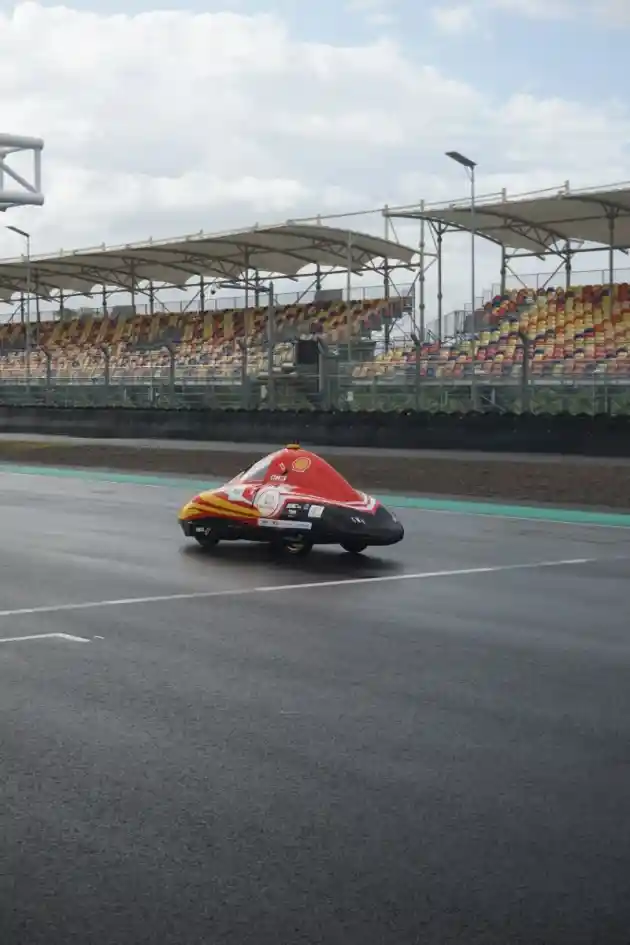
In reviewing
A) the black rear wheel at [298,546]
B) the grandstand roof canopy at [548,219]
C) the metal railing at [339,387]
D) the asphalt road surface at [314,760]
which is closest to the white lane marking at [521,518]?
the black rear wheel at [298,546]

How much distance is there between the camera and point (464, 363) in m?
28.7

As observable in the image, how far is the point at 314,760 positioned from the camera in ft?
19.3

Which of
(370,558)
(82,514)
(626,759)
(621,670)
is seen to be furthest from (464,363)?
(626,759)

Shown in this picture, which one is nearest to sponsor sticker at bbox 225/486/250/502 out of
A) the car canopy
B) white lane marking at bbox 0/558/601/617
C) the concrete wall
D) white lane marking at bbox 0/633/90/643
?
the car canopy

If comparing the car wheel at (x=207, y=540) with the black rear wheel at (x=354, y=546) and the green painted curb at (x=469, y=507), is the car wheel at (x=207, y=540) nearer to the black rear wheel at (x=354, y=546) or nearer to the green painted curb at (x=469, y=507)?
the black rear wheel at (x=354, y=546)

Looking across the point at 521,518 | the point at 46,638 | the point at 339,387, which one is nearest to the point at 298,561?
the point at 46,638

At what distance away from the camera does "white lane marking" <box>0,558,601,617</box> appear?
10039 mm

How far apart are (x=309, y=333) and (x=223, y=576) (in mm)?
39458

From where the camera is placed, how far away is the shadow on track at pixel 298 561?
1221 centimetres

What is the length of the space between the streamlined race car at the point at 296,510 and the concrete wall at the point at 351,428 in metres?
11.6

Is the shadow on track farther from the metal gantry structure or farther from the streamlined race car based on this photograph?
the metal gantry structure

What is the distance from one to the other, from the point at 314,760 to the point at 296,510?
6924mm

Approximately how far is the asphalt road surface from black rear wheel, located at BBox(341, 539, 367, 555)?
1.11m

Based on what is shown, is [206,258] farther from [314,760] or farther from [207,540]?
[314,760]
